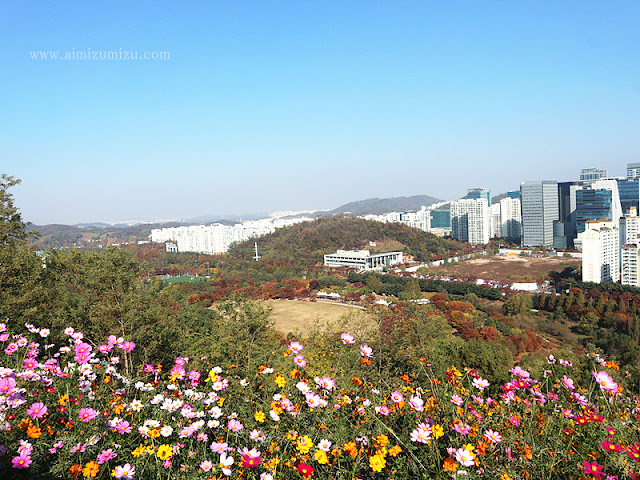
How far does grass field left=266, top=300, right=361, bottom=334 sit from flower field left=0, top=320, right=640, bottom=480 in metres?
11.8

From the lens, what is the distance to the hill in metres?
31.9

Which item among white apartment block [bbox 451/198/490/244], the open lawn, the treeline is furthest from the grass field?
white apartment block [bbox 451/198/490/244]

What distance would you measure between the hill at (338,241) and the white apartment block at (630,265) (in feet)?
45.0

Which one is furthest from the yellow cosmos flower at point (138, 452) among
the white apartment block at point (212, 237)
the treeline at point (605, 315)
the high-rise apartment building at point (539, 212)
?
the white apartment block at point (212, 237)

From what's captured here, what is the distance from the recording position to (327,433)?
3.64 ft

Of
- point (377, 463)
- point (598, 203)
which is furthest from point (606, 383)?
point (598, 203)

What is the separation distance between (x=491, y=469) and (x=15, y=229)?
657 cm

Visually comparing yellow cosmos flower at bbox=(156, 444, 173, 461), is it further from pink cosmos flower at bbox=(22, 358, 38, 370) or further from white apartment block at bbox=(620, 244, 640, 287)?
white apartment block at bbox=(620, 244, 640, 287)

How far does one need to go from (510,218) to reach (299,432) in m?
44.8

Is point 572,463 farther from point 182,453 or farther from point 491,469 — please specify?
point 182,453

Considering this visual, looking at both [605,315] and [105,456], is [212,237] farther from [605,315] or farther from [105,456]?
[105,456]

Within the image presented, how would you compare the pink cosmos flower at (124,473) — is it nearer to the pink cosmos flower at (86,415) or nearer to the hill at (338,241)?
the pink cosmos flower at (86,415)

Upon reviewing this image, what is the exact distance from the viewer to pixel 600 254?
18125mm

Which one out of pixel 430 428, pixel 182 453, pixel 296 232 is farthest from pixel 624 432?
pixel 296 232
